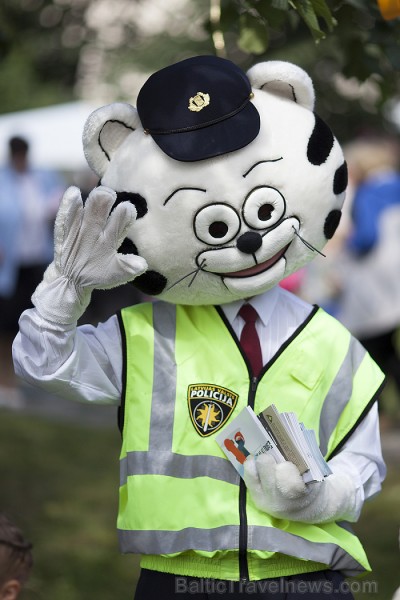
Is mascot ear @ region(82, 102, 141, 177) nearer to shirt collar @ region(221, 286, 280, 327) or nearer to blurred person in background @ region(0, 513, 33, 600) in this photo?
shirt collar @ region(221, 286, 280, 327)

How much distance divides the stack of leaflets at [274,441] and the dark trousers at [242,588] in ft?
1.06

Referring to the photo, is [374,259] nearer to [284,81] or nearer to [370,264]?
[370,264]

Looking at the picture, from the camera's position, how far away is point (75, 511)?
6359mm

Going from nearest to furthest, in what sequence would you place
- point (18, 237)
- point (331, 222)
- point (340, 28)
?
point (331, 222) < point (340, 28) < point (18, 237)

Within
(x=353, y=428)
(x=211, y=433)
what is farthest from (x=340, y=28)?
(x=211, y=433)

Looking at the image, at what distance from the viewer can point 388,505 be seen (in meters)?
6.26

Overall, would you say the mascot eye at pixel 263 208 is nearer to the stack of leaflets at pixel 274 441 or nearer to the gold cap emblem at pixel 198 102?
the gold cap emblem at pixel 198 102

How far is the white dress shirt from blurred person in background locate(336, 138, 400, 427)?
3.84 metres

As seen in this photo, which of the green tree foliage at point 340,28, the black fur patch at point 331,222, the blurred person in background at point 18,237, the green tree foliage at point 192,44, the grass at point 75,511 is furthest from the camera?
the blurred person in background at point 18,237

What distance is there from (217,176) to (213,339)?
1.59 ft

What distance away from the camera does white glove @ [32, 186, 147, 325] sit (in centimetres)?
298

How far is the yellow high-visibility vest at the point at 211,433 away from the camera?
3.14 metres

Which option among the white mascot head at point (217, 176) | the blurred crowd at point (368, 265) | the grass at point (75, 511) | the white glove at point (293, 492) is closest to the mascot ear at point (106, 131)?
the white mascot head at point (217, 176)

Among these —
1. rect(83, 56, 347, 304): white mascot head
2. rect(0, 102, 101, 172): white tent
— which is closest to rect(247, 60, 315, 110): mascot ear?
rect(83, 56, 347, 304): white mascot head
